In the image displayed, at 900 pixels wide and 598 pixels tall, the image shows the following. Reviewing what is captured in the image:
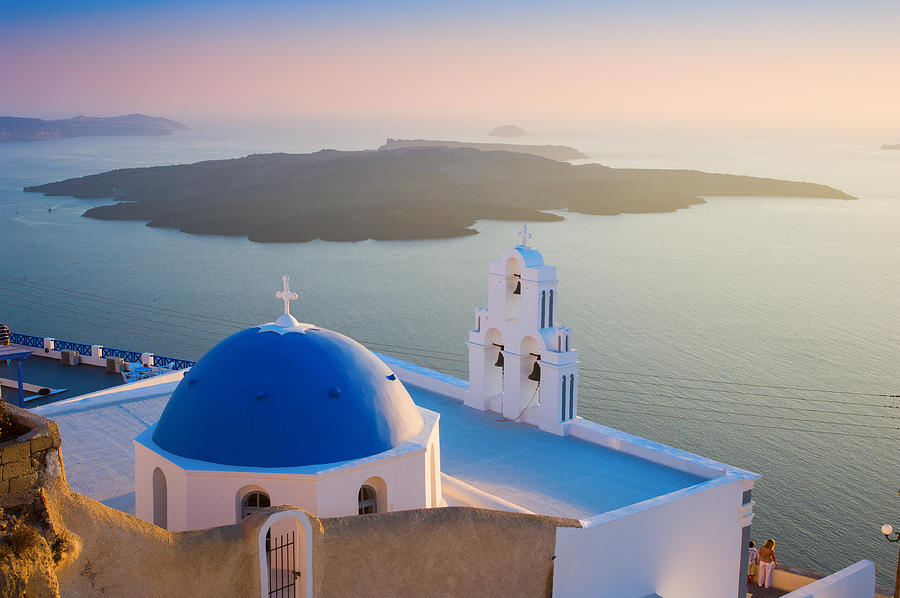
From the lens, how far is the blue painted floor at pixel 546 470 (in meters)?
12.2

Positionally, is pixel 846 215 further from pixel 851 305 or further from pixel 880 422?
pixel 880 422

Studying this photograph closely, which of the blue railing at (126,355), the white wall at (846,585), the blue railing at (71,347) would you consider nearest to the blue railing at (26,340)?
the blue railing at (71,347)

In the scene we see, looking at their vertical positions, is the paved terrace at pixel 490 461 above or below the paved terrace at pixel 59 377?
above

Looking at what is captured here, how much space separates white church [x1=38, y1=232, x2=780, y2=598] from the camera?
10023mm

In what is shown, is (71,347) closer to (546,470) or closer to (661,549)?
(546,470)

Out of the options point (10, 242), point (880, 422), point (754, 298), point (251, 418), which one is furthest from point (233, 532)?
point (10, 242)

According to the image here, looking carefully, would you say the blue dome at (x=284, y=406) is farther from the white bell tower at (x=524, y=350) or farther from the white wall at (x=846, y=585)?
the white wall at (x=846, y=585)

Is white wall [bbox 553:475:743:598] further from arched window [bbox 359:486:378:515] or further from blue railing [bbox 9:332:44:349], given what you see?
blue railing [bbox 9:332:44:349]

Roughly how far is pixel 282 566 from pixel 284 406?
185 cm

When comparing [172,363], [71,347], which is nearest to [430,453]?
[172,363]

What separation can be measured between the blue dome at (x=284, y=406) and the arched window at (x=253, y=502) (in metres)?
0.34

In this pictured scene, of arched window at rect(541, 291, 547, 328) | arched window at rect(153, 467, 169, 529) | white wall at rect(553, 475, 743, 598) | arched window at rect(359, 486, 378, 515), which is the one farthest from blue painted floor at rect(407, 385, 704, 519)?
arched window at rect(153, 467, 169, 529)

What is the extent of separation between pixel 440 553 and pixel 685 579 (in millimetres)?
4284

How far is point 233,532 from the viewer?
856 cm
